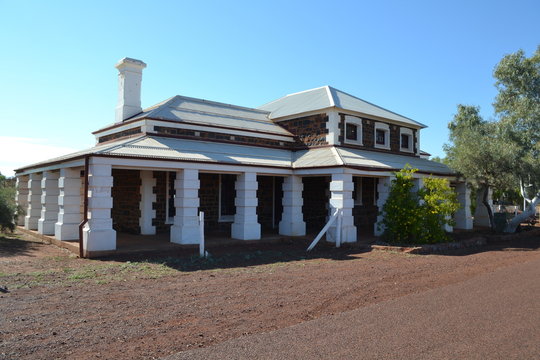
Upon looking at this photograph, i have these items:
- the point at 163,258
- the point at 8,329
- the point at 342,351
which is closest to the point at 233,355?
the point at 342,351

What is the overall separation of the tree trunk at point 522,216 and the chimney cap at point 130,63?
15809 millimetres

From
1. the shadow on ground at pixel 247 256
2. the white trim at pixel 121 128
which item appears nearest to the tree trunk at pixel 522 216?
the shadow on ground at pixel 247 256

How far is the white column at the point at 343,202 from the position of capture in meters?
13.4

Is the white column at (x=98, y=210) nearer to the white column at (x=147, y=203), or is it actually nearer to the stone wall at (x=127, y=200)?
the white column at (x=147, y=203)

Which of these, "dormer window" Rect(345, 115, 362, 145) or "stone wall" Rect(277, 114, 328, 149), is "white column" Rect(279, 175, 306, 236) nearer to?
"stone wall" Rect(277, 114, 328, 149)

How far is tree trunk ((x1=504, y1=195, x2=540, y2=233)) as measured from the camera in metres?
17.1

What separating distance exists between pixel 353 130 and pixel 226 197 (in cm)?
557

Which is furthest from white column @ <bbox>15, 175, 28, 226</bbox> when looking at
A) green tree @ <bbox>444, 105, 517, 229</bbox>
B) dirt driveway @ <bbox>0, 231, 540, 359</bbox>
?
green tree @ <bbox>444, 105, 517, 229</bbox>

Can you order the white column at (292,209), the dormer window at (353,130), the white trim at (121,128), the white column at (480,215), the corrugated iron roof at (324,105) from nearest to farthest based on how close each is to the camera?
the white trim at (121,128) → the white column at (292,209) → the dormer window at (353,130) → the corrugated iron roof at (324,105) → the white column at (480,215)

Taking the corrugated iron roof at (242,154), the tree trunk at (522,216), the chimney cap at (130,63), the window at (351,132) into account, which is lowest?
the tree trunk at (522,216)

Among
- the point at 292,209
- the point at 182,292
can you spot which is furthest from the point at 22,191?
the point at 182,292

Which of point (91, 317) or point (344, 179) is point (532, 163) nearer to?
point (344, 179)

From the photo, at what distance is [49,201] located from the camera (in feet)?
47.6

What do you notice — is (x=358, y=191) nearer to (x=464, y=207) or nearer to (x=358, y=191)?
(x=358, y=191)
